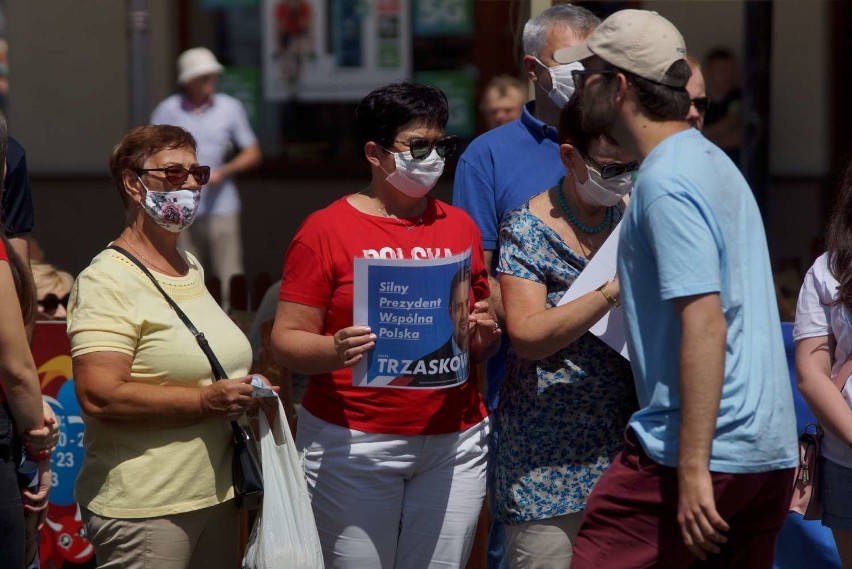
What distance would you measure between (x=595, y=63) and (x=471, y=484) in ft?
4.37

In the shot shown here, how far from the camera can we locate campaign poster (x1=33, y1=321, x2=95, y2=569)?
195 inches

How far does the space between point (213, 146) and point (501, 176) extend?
5211 millimetres

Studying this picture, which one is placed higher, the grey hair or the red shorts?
the grey hair

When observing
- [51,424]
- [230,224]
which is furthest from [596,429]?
[230,224]

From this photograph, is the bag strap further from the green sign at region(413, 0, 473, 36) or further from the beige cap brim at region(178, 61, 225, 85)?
the green sign at region(413, 0, 473, 36)

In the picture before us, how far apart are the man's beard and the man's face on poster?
0.69 metres

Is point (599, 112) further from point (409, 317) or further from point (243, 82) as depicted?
point (243, 82)

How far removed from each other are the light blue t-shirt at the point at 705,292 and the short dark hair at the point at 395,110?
903mm

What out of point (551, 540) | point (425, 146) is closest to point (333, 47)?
point (425, 146)

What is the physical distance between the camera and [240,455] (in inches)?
142

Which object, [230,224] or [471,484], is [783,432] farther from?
[230,224]

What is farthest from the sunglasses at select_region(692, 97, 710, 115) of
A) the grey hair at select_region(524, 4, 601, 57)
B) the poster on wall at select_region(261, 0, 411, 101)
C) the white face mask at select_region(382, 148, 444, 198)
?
the poster on wall at select_region(261, 0, 411, 101)

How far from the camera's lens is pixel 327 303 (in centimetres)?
359

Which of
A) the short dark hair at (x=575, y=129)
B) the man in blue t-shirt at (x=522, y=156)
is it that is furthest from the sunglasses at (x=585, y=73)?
the man in blue t-shirt at (x=522, y=156)
